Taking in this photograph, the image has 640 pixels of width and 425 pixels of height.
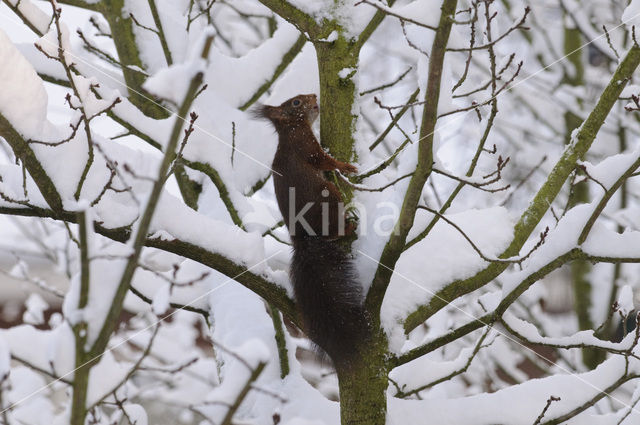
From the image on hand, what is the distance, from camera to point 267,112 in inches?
121

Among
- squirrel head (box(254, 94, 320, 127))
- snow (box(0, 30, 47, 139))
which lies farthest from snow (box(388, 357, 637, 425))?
snow (box(0, 30, 47, 139))

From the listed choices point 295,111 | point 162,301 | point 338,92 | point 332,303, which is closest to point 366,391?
point 332,303

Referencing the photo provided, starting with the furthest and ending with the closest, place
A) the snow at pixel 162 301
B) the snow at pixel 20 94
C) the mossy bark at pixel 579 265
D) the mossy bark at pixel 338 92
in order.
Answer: the mossy bark at pixel 579 265, the mossy bark at pixel 338 92, the snow at pixel 20 94, the snow at pixel 162 301

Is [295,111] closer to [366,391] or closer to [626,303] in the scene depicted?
[366,391]

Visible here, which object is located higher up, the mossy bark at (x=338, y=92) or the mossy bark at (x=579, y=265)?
the mossy bark at (x=579, y=265)

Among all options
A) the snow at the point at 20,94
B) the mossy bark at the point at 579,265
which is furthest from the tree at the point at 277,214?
the mossy bark at the point at 579,265

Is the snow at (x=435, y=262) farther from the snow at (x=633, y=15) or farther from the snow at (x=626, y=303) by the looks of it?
the snow at (x=633, y=15)

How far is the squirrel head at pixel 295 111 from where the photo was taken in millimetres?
2984

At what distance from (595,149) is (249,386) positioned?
5491mm

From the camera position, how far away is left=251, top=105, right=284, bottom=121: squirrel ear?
3.04 m

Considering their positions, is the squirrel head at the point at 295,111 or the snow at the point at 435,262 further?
the squirrel head at the point at 295,111

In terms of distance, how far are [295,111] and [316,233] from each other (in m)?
0.79

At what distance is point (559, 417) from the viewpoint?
218 centimetres

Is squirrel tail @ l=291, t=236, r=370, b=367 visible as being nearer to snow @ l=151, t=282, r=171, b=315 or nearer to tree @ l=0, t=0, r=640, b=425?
tree @ l=0, t=0, r=640, b=425
